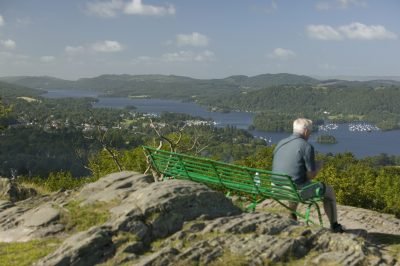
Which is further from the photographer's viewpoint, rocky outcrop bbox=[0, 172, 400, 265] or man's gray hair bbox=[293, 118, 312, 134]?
man's gray hair bbox=[293, 118, 312, 134]

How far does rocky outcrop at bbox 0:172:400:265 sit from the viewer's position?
651cm

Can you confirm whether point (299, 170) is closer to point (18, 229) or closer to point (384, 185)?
point (18, 229)

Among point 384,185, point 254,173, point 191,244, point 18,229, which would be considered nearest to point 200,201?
point 191,244

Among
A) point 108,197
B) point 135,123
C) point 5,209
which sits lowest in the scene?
point 135,123

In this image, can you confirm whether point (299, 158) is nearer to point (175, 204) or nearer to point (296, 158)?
point (296, 158)

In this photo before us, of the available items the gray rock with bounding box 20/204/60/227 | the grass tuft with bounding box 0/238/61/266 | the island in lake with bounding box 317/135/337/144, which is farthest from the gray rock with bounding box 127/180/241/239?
the island in lake with bounding box 317/135/337/144

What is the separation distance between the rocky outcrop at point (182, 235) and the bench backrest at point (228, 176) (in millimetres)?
750

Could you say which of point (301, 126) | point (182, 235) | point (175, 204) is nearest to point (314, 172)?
point (301, 126)

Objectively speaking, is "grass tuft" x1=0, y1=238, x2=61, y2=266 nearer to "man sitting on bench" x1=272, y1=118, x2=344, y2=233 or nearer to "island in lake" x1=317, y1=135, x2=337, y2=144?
"man sitting on bench" x1=272, y1=118, x2=344, y2=233

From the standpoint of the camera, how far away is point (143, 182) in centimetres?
940

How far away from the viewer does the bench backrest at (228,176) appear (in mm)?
8633

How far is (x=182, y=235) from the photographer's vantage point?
7102mm

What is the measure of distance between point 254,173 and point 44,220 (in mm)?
4024

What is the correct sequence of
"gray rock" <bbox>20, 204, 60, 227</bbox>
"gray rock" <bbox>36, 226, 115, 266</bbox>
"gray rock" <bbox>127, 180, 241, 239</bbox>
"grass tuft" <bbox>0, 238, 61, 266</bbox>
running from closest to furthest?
1. "gray rock" <bbox>36, 226, 115, 266</bbox>
2. "grass tuft" <bbox>0, 238, 61, 266</bbox>
3. "gray rock" <bbox>127, 180, 241, 239</bbox>
4. "gray rock" <bbox>20, 204, 60, 227</bbox>
